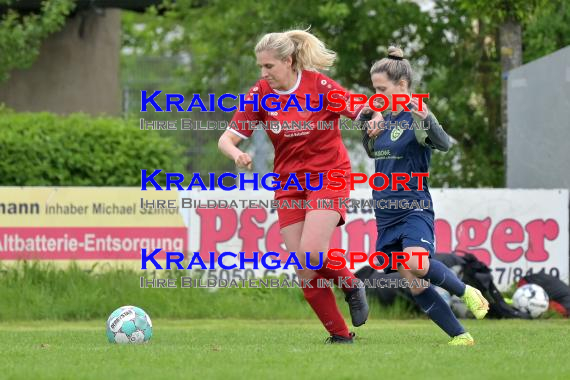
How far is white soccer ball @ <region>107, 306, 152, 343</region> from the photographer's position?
8.90 meters

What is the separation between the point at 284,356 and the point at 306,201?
50.0 inches

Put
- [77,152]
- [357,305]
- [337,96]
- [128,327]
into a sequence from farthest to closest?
[77,152]
[128,327]
[357,305]
[337,96]

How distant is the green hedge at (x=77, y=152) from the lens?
15500 millimetres

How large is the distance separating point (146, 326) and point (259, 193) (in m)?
5.29

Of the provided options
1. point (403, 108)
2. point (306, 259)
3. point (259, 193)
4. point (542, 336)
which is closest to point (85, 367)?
point (306, 259)

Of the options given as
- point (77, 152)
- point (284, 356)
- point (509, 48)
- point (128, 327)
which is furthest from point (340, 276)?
point (509, 48)

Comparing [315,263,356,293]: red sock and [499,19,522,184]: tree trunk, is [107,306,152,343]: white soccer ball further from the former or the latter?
[499,19,522,184]: tree trunk

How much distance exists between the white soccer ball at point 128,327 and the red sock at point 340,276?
4.79 feet

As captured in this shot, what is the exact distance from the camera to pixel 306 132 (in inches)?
329

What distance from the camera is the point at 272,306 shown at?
1352 cm

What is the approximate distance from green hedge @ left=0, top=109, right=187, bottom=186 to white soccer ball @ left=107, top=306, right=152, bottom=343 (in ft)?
22.5

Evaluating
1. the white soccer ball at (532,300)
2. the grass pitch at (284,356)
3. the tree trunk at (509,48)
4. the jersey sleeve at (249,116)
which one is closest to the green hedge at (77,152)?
the tree trunk at (509,48)

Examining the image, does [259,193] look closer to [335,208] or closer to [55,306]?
[55,306]

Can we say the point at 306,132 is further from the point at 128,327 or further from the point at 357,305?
the point at 128,327
